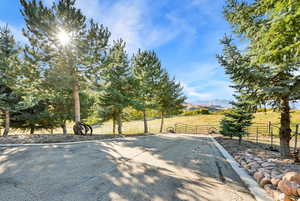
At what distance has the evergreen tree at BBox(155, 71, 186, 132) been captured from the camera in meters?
14.0

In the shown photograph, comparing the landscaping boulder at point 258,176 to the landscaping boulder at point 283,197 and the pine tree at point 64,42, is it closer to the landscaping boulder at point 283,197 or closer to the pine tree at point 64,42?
the landscaping boulder at point 283,197

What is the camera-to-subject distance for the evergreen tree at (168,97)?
13953 millimetres

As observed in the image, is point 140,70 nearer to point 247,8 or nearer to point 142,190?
point 247,8

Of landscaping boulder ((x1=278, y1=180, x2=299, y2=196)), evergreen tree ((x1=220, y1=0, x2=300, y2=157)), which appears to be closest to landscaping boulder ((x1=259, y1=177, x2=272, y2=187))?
landscaping boulder ((x1=278, y1=180, x2=299, y2=196))

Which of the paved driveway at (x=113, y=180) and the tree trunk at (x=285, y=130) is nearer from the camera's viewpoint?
the paved driveway at (x=113, y=180)

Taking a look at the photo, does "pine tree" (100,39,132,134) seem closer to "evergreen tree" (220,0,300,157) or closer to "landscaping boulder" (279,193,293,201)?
"evergreen tree" (220,0,300,157)

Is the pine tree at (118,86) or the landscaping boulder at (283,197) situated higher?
the pine tree at (118,86)

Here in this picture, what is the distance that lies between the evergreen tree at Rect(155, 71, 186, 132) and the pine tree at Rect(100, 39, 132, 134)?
3959mm

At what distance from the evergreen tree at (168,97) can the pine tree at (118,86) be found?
3959mm

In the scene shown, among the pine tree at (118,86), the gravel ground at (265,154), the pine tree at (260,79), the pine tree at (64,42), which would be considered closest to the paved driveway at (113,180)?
the gravel ground at (265,154)

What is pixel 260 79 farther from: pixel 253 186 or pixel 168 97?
pixel 168 97

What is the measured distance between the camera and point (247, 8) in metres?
4.62

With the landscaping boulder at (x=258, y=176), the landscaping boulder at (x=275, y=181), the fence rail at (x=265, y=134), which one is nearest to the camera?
the landscaping boulder at (x=275, y=181)

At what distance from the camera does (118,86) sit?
10.9 meters
